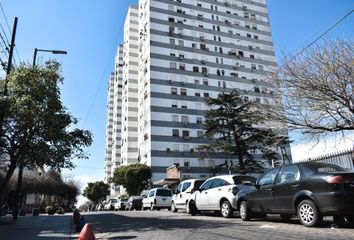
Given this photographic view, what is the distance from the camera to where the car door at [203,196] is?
45.7 feet

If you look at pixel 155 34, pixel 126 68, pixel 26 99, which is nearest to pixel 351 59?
pixel 26 99

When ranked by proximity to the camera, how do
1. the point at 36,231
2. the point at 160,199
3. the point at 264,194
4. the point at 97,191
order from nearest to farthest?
1. the point at 264,194
2. the point at 36,231
3. the point at 160,199
4. the point at 97,191

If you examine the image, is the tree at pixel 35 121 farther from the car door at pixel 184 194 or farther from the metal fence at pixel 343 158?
the metal fence at pixel 343 158

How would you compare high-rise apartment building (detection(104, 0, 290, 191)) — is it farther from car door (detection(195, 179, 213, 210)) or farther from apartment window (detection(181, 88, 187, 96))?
car door (detection(195, 179, 213, 210))

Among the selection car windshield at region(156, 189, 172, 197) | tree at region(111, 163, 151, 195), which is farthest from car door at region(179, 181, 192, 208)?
tree at region(111, 163, 151, 195)

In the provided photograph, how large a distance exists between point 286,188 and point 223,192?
384cm

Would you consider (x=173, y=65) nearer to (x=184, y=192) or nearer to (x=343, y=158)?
(x=184, y=192)

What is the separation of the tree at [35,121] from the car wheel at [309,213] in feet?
37.7

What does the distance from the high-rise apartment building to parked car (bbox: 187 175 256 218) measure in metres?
38.2

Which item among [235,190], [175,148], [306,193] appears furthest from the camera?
[175,148]

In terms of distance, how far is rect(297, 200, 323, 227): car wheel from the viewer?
8.15m

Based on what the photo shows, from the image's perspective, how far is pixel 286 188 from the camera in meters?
9.17

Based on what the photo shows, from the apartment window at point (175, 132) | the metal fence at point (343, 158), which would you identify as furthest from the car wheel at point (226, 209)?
the apartment window at point (175, 132)

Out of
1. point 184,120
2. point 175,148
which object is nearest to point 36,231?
point 175,148
